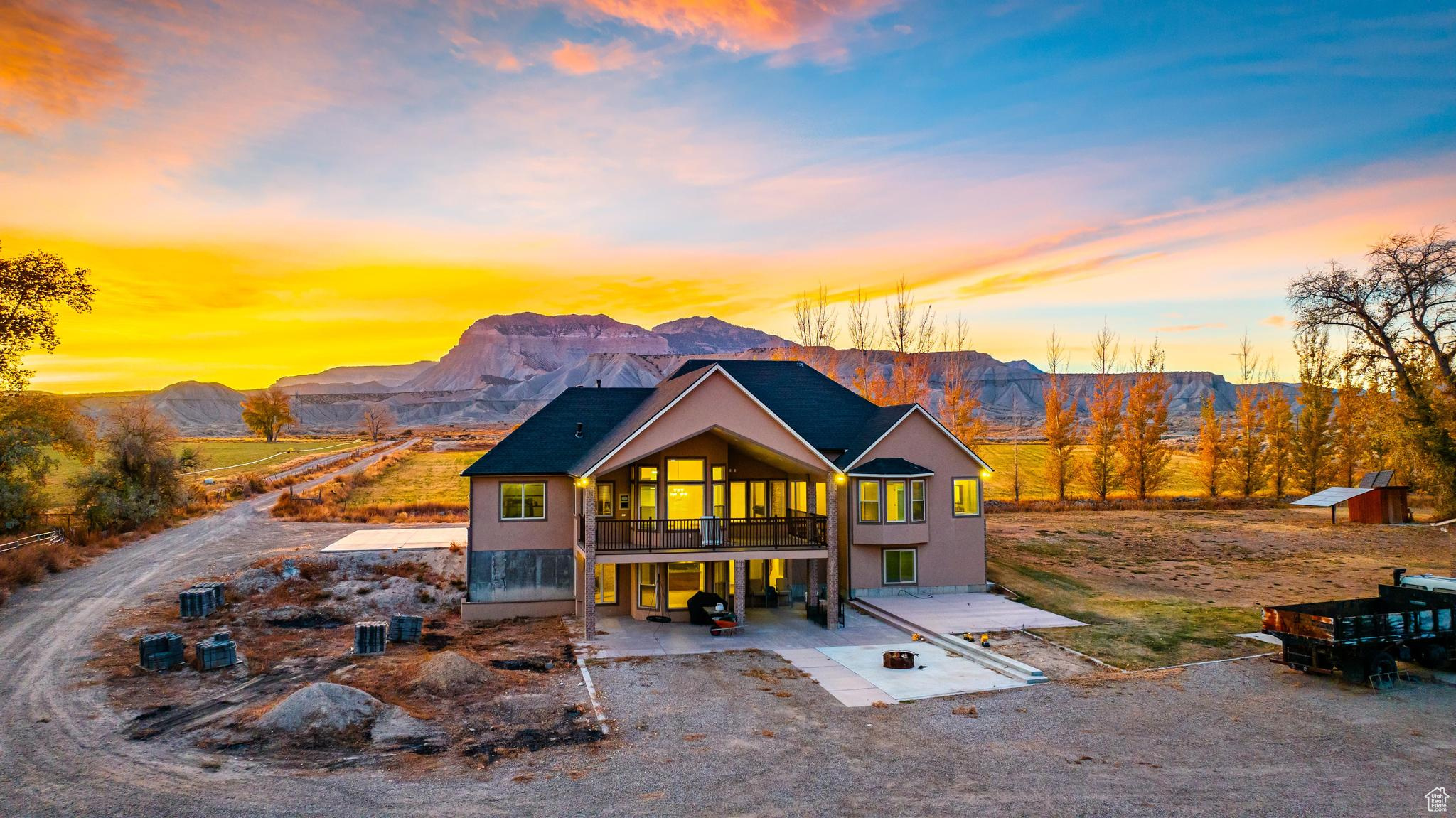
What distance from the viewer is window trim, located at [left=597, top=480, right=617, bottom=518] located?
2514cm

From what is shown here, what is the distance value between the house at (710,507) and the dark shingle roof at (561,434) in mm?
66

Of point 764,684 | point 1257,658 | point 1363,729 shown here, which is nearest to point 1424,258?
point 1257,658

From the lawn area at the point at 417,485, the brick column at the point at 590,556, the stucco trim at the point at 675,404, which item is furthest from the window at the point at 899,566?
the lawn area at the point at 417,485

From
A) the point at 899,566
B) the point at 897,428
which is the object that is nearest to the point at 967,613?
the point at 899,566

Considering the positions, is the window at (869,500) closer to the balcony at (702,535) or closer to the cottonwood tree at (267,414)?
the balcony at (702,535)

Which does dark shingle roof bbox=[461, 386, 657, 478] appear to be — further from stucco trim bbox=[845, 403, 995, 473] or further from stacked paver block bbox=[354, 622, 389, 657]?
stucco trim bbox=[845, 403, 995, 473]

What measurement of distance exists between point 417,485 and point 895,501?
151ft

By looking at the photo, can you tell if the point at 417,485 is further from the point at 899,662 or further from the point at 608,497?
the point at 899,662

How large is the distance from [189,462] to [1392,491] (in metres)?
70.1

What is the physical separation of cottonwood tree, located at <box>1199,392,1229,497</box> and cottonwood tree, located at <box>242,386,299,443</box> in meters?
124

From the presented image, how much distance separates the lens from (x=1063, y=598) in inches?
1054

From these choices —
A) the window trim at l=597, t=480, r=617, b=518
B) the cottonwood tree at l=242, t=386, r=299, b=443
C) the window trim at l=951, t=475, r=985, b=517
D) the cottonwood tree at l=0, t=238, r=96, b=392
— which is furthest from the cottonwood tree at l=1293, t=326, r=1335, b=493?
the cottonwood tree at l=242, t=386, r=299, b=443

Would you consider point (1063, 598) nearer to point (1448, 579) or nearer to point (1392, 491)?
point (1448, 579)

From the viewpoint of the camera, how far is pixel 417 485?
203 ft
